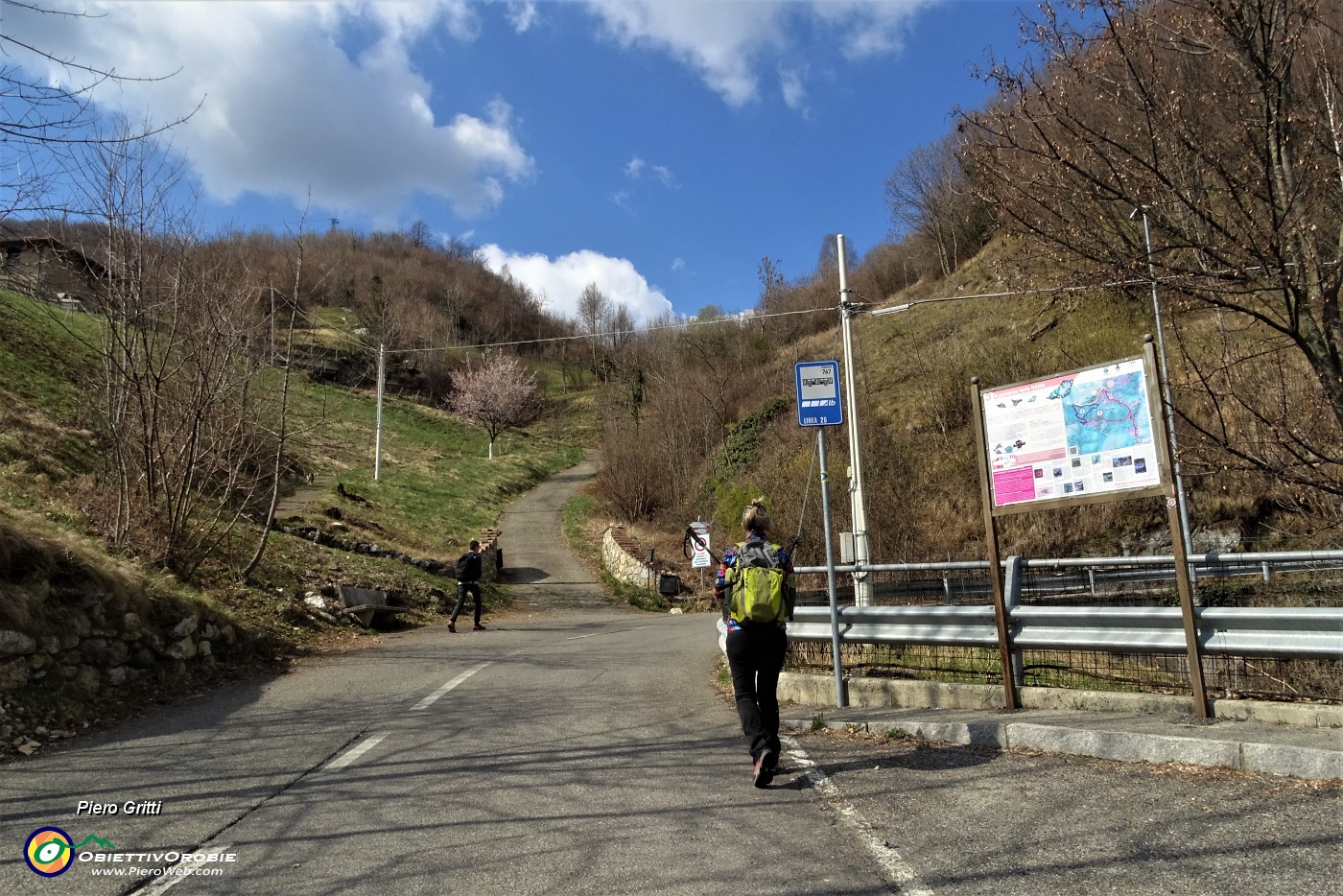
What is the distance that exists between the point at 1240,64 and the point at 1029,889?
5138 millimetres

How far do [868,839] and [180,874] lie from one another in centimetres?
327

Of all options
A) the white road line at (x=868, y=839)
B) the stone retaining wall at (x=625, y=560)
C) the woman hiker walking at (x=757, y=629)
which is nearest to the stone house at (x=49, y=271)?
the woman hiker walking at (x=757, y=629)

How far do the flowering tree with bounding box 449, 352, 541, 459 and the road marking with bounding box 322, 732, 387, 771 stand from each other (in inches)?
1922

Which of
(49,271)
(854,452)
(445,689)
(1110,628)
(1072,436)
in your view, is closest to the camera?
(1110,628)

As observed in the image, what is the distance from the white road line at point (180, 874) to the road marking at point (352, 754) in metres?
1.42

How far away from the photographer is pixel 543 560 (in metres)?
27.0

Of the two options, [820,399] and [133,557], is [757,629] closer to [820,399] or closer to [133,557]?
[820,399]

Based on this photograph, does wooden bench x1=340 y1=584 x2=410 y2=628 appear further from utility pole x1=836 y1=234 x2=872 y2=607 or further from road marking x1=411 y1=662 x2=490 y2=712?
utility pole x1=836 y1=234 x2=872 y2=607

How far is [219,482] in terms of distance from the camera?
14.5 metres

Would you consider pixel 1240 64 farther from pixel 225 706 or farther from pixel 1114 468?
pixel 225 706

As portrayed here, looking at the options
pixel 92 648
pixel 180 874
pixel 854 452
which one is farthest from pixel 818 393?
pixel 854 452

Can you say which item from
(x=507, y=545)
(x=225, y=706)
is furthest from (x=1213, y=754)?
(x=507, y=545)

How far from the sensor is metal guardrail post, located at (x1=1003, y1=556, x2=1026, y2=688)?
6480mm

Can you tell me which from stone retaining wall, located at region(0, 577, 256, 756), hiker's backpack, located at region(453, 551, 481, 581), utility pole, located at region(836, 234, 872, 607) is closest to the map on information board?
stone retaining wall, located at region(0, 577, 256, 756)
